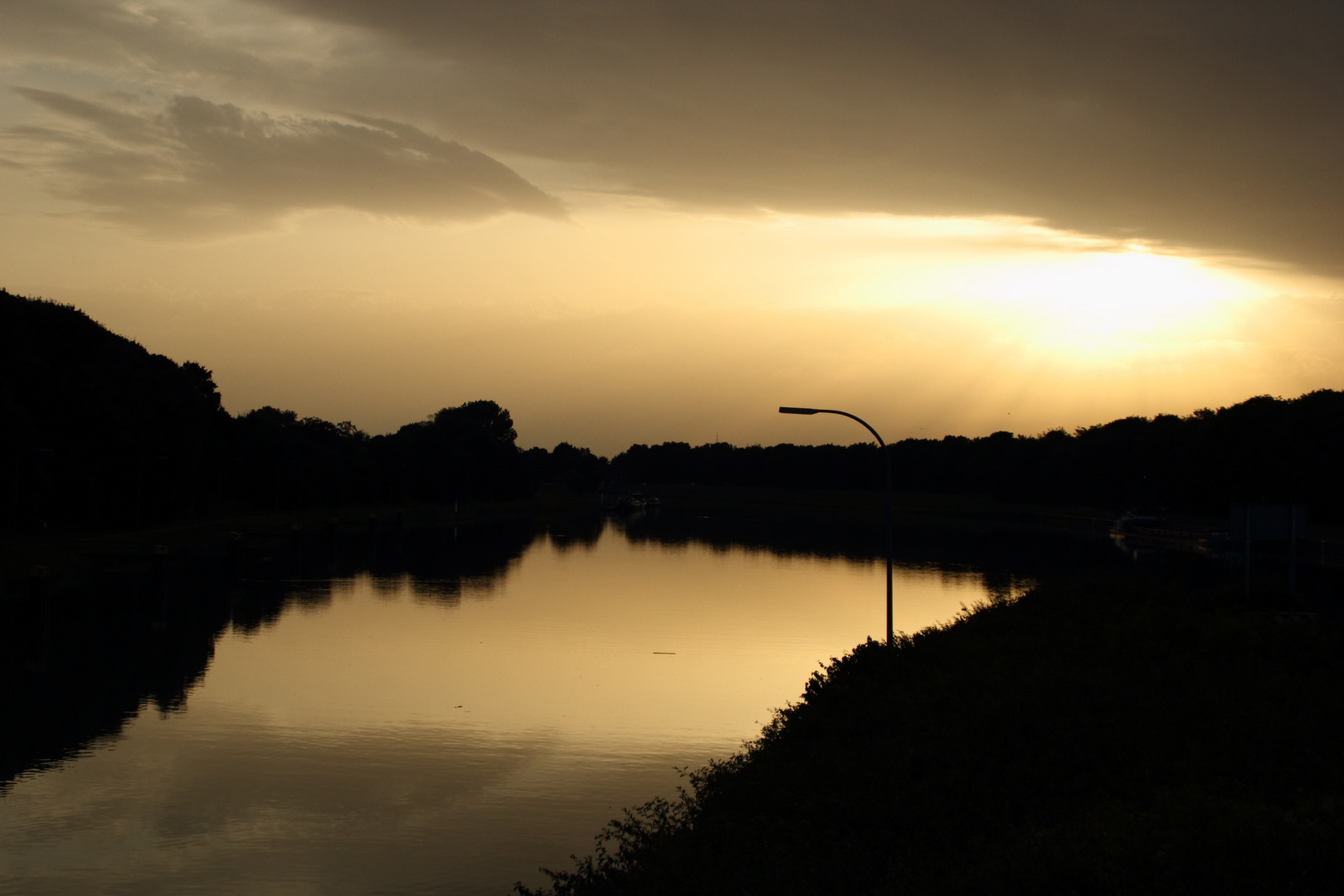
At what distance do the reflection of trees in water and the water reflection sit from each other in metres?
0.20

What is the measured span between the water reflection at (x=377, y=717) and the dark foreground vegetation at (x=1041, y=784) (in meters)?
3.64

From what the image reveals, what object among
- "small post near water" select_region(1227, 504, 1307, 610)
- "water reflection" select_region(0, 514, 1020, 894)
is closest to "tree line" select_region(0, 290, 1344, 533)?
"water reflection" select_region(0, 514, 1020, 894)

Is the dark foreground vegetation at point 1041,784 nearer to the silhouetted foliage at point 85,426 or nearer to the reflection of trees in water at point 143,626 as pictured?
the reflection of trees in water at point 143,626

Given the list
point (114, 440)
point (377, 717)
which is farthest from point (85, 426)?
point (377, 717)

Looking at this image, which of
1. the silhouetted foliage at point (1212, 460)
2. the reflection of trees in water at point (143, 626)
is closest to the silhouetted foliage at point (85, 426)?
the reflection of trees in water at point (143, 626)

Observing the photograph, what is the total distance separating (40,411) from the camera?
249ft

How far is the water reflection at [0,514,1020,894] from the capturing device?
20812 mm

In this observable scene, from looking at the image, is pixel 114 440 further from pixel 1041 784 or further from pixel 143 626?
pixel 1041 784

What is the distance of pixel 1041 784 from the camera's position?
18.3 m

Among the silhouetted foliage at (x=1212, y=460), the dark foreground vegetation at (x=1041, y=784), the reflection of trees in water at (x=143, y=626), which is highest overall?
the silhouetted foliage at (x=1212, y=460)

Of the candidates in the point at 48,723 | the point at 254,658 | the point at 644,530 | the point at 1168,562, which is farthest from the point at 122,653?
the point at 644,530

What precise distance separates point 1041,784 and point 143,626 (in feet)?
139

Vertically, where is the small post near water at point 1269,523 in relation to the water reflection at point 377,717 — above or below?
above

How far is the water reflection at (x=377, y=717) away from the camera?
20.8 metres
